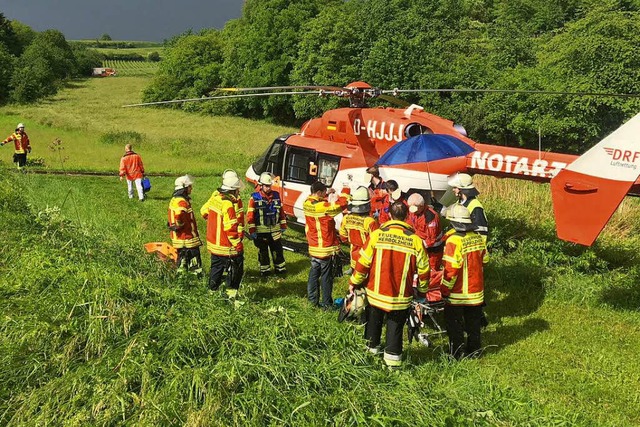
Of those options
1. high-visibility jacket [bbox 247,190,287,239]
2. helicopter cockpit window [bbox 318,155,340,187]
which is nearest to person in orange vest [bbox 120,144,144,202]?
helicopter cockpit window [bbox 318,155,340,187]

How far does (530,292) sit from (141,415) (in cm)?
734

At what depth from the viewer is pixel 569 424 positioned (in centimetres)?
459

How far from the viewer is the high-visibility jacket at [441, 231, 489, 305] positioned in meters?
5.98

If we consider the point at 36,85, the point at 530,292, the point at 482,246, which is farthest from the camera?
the point at 36,85

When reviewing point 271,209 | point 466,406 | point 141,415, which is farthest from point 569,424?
point 271,209

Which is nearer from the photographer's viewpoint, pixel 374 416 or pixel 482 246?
pixel 374 416

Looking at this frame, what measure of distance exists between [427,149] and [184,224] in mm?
4477

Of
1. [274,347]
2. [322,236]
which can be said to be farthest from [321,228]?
[274,347]

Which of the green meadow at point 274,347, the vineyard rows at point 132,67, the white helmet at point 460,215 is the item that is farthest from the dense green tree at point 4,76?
the white helmet at point 460,215

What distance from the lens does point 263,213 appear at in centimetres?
926

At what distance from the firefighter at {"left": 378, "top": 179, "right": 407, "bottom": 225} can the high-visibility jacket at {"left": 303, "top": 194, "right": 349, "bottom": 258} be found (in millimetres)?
772

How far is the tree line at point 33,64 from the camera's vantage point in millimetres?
50562

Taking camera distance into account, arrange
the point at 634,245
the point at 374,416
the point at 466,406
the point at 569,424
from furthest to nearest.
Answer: the point at 634,245 → the point at 569,424 → the point at 466,406 → the point at 374,416

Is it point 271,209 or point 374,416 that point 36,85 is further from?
point 374,416
